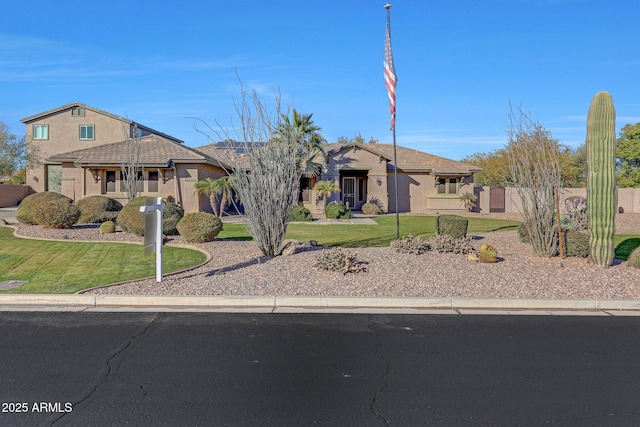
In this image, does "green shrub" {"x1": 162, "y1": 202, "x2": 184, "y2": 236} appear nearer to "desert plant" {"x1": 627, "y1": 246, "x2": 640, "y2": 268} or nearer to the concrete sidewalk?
the concrete sidewalk

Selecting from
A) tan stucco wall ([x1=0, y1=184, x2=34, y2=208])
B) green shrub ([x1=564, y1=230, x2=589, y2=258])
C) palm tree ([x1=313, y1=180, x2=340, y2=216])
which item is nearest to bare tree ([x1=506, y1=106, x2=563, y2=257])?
green shrub ([x1=564, y1=230, x2=589, y2=258])

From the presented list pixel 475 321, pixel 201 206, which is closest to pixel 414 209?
pixel 201 206

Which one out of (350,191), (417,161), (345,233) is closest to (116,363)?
(345,233)

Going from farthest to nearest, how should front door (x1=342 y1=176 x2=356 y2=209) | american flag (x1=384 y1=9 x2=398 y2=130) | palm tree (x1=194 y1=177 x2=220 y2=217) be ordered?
front door (x1=342 y1=176 x2=356 y2=209)
palm tree (x1=194 y1=177 x2=220 y2=217)
american flag (x1=384 y1=9 x2=398 y2=130)

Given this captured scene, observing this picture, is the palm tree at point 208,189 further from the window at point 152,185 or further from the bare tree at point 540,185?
the bare tree at point 540,185

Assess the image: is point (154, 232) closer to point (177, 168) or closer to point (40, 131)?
point (177, 168)

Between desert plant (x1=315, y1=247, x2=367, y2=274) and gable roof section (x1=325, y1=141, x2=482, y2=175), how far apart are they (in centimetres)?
2334

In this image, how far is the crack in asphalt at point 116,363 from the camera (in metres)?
4.77

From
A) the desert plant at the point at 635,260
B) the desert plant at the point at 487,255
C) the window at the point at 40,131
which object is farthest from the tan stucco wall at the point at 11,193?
the desert plant at the point at 635,260

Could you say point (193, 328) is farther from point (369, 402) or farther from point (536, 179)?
point (536, 179)

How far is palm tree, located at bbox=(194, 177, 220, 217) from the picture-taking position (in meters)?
27.0

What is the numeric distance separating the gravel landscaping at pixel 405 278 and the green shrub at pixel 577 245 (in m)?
0.26

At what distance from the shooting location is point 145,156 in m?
28.3

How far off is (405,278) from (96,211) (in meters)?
14.4
